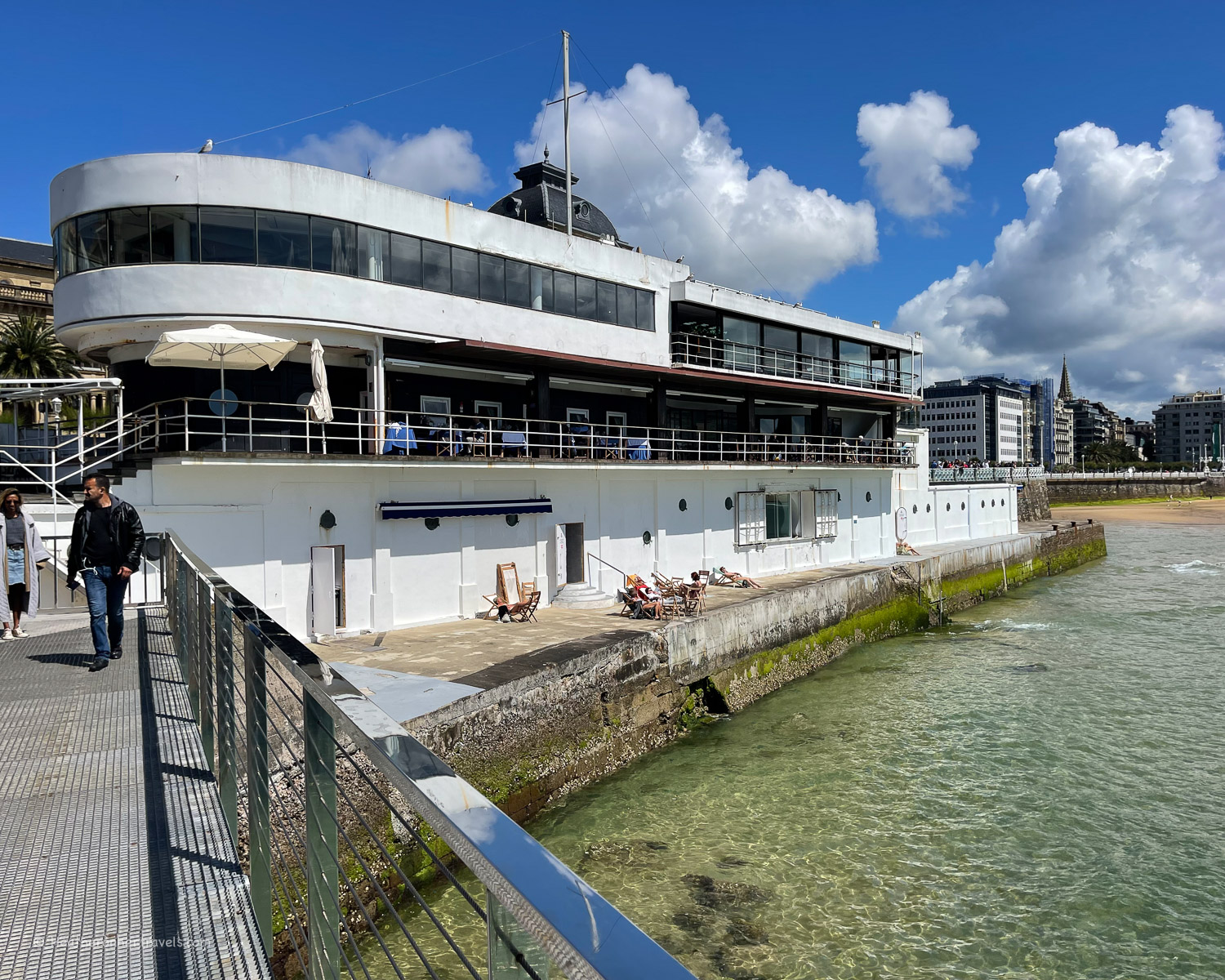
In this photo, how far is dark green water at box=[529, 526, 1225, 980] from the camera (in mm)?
8430

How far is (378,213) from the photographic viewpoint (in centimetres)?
1762

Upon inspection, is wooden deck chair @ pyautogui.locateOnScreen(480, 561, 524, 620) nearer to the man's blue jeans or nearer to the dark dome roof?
the man's blue jeans

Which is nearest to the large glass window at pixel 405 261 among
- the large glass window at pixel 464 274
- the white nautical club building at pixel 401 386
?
the white nautical club building at pixel 401 386

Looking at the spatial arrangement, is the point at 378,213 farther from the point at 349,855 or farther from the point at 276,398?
the point at 349,855

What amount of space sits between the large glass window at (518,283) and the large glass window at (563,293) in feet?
2.99

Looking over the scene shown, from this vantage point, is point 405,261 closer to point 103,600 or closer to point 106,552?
point 106,552

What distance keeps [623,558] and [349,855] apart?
46.4 ft

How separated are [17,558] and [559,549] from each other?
1201 centimetres

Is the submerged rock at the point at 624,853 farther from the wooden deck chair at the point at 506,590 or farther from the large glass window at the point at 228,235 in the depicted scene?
the large glass window at the point at 228,235

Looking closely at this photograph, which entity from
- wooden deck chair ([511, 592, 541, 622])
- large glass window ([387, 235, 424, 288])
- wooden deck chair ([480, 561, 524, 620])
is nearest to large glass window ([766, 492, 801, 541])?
wooden deck chair ([480, 561, 524, 620])

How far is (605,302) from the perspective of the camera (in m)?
23.0

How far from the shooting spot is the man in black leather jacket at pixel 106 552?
796 cm

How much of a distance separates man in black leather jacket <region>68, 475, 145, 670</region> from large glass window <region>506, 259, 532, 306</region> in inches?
522

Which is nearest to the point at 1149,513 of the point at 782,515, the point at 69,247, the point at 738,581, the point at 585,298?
the point at 782,515
